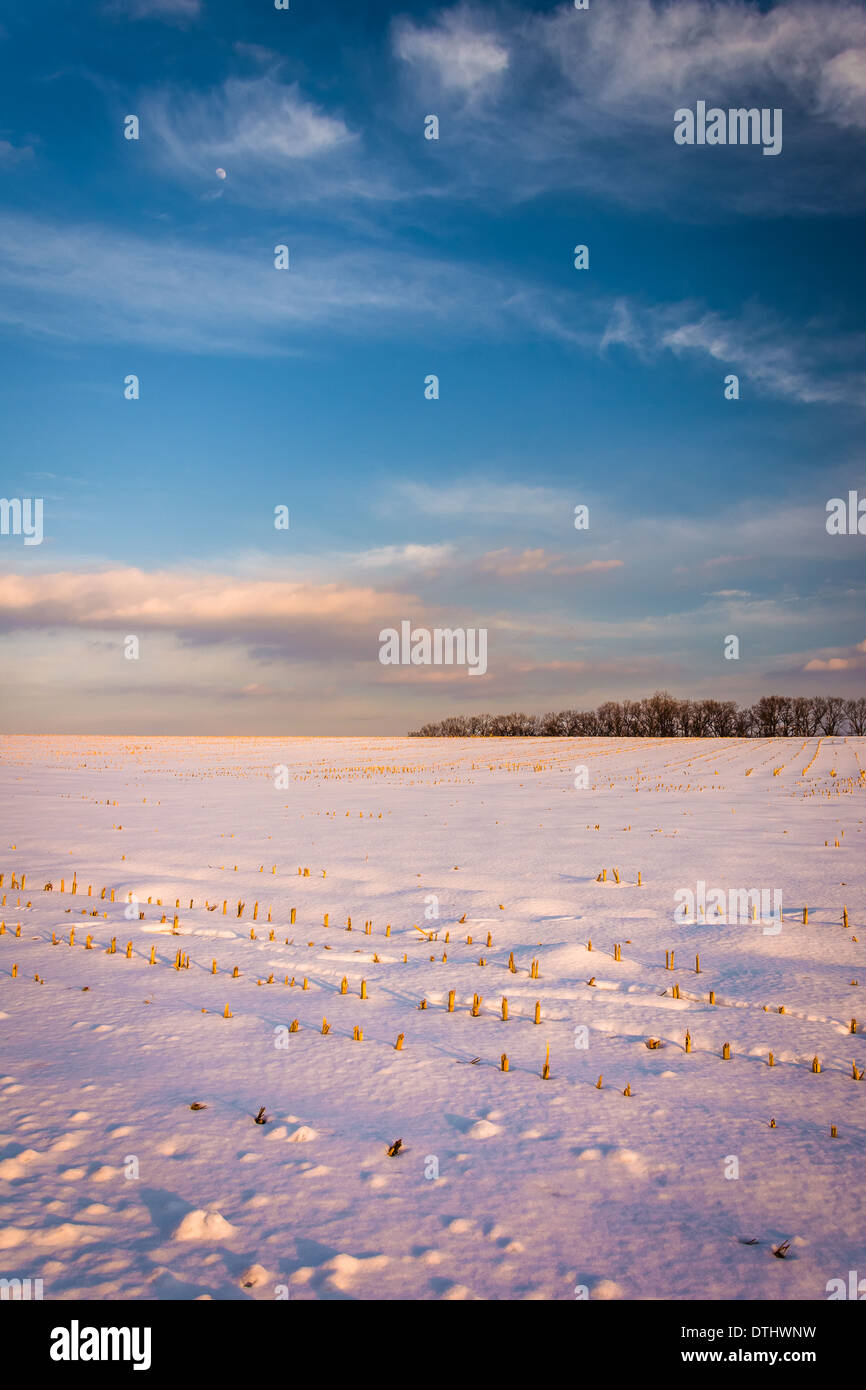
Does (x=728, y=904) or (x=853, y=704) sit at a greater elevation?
(x=853, y=704)

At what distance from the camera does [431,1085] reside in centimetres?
579

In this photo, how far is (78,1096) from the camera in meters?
5.50

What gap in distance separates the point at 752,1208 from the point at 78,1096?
4756 millimetres

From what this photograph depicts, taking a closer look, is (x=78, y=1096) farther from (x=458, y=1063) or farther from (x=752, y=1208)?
(x=752, y=1208)

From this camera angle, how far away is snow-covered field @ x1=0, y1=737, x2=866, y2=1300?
3.85 metres

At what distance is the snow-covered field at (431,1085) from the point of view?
385 cm

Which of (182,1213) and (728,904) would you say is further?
(728,904)

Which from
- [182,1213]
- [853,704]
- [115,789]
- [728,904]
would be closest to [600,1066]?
[182,1213]

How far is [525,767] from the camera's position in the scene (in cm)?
4819
